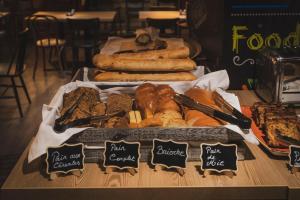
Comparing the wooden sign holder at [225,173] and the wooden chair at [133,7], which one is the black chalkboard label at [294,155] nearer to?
the wooden sign holder at [225,173]

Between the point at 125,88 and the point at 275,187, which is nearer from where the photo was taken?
the point at 275,187

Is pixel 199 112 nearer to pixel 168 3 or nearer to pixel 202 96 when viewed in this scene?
pixel 202 96

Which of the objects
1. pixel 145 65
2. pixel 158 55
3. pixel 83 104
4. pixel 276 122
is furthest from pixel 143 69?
pixel 276 122

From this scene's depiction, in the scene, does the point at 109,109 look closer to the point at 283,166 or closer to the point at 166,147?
the point at 166,147

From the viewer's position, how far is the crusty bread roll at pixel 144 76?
2.00 metres

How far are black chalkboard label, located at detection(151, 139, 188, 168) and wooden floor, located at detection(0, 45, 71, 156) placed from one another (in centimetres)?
196

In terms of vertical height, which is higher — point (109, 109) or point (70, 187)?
point (109, 109)

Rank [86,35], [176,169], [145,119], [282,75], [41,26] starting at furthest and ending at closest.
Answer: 1. [86,35]
2. [41,26]
3. [282,75]
4. [145,119]
5. [176,169]

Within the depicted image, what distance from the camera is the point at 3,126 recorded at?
4.34 metres

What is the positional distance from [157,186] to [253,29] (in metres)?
1.23

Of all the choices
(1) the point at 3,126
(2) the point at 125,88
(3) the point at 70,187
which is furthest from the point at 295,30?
(1) the point at 3,126

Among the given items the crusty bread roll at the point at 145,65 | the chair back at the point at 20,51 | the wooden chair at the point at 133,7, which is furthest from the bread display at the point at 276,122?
the wooden chair at the point at 133,7

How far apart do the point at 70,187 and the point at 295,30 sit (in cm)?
155

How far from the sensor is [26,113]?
4.70 metres
